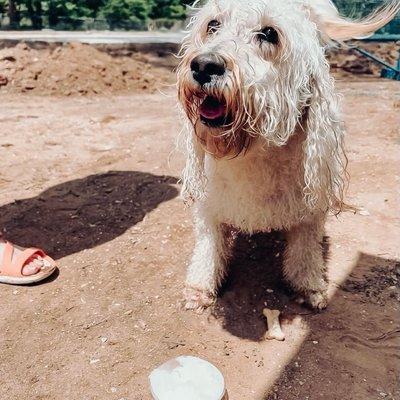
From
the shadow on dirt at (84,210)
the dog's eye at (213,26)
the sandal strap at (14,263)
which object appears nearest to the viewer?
the dog's eye at (213,26)

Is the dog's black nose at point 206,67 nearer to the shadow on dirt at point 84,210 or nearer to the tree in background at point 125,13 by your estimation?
the shadow on dirt at point 84,210

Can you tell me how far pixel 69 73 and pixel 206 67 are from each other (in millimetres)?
7703

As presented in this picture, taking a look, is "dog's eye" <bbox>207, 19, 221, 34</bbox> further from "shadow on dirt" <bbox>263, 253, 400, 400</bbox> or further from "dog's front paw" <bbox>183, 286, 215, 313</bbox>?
"shadow on dirt" <bbox>263, 253, 400, 400</bbox>

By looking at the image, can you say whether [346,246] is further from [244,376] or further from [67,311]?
[67,311]

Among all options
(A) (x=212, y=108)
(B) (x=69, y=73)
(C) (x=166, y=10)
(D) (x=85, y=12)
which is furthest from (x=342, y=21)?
(C) (x=166, y=10)

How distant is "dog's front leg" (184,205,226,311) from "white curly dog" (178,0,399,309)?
0.02m

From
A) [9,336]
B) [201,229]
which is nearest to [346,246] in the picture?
[201,229]

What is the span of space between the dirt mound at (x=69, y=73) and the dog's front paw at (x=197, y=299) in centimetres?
645

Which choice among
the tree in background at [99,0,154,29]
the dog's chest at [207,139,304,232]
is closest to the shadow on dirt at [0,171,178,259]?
the dog's chest at [207,139,304,232]

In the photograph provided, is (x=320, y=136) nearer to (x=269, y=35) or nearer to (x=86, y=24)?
(x=269, y=35)

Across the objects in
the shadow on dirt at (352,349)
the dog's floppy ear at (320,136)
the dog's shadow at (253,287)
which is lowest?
the dog's shadow at (253,287)

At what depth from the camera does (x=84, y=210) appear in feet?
13.1

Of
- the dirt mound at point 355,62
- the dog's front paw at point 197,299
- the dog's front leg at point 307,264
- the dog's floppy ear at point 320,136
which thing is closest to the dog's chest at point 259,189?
the dog's floppy ear at point 320,136

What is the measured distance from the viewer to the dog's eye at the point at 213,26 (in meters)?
2.39
